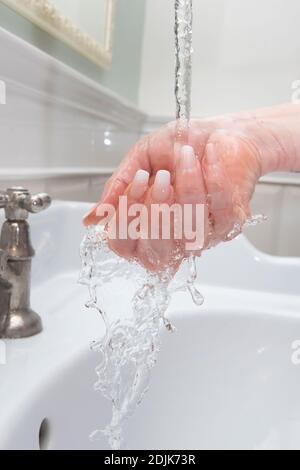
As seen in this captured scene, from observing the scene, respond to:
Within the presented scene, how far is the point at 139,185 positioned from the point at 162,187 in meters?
0.02

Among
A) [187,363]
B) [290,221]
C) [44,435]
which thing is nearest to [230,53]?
[290,221]

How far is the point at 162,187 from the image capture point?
284 millimetres

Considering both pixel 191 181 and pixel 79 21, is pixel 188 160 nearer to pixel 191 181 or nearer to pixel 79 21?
pixel 191 181

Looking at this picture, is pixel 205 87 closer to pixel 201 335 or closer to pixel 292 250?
pixel 292 250

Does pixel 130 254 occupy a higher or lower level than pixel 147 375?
higher

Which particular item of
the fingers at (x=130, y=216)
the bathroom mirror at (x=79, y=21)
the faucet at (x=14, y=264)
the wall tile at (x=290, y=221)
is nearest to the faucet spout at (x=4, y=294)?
the faucet at (x=14, y=264)

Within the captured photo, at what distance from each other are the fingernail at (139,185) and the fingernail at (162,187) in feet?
0.04

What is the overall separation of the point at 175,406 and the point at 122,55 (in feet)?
2.16

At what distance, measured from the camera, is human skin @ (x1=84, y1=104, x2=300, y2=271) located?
291 millimetres

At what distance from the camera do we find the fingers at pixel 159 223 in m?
0.29

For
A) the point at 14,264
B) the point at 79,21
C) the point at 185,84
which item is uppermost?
the point at 79,21

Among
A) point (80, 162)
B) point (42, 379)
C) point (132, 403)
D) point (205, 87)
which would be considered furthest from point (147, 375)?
point (205, 87)

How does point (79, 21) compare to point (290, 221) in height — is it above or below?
above

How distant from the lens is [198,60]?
3.05 ft
